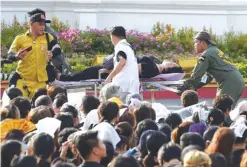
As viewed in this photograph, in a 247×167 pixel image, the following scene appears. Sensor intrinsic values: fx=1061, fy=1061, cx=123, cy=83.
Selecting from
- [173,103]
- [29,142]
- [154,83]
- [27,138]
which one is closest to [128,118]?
[27,138]

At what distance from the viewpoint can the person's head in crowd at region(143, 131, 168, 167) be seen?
9.47 metres

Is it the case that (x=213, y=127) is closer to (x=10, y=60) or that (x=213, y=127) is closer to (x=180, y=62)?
(x=10, y=60)

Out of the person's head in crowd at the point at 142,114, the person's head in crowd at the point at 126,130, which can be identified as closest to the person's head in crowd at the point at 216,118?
the person's head in crowd at the point at 142,114

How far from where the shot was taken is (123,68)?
14.9 meters

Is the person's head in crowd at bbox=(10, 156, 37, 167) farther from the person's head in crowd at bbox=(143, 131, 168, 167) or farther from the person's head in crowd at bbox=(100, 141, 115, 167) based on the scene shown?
the person's head in crowd at bbox=(143, 131, 168, 167)

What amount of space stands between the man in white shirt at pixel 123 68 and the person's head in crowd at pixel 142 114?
3.13m

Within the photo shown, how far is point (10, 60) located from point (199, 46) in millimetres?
2734

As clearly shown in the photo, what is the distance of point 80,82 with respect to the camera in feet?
51.1

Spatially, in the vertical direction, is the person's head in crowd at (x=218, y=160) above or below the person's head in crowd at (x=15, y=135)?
below

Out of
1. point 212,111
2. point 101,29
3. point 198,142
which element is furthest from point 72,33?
point 198,142

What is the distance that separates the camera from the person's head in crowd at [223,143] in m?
9.56

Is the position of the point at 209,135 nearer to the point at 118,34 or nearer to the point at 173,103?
the point at 118,34

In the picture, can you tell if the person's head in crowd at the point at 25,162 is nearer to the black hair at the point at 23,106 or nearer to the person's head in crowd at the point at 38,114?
the person's head in crowd at the point at 38,114

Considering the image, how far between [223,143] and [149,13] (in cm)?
1506
